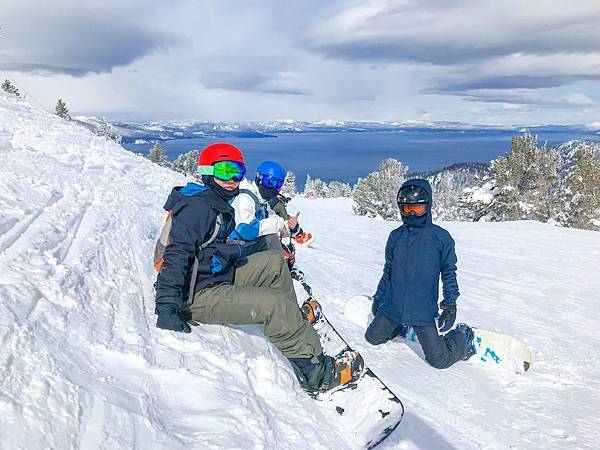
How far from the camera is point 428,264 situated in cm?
437

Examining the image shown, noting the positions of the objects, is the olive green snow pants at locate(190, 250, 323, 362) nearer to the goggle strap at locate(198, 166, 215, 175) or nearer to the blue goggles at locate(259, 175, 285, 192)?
the goggle strap at locate(198, 166, 215, 175)

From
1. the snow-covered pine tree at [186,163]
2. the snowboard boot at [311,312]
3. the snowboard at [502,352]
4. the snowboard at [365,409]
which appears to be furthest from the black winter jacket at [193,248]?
the snow-covered pine tree at [186,163]

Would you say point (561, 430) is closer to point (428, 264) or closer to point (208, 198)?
point (428, 264)

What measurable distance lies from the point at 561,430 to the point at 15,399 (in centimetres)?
387

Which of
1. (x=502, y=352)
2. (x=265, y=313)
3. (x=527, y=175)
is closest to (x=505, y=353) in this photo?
(x=502, y=352)

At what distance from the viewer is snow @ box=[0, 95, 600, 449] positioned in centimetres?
224

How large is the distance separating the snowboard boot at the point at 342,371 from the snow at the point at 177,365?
0.25 m

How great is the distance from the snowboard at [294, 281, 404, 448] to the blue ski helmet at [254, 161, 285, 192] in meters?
2.97

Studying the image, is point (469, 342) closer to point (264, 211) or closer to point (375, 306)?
point (375, 306)

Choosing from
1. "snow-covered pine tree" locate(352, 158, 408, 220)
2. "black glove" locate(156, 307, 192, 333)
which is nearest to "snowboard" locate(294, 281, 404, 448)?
"black glove" locate(156, 307, 192, 333)

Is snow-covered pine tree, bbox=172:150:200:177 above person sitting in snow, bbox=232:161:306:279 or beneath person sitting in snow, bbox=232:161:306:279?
beneath

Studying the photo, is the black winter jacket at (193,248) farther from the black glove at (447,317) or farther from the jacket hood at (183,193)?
the black glove at (447,317)

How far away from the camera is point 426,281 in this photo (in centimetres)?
437

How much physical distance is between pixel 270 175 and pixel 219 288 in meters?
2.56
